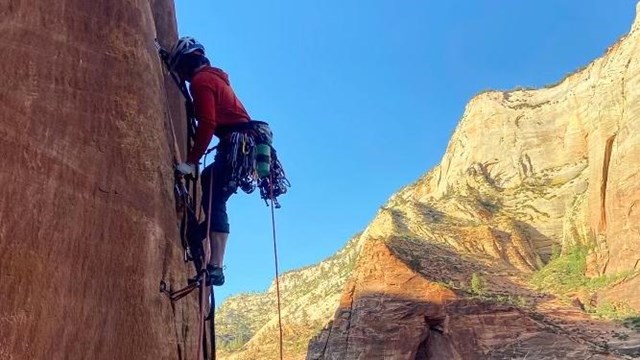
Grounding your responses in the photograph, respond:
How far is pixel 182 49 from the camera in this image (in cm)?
766

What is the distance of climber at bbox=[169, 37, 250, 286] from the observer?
7.02 metres

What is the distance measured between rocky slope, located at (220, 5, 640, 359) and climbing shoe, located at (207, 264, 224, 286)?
35.5 metres

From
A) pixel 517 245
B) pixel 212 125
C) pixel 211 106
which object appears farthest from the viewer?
pixel 517 245

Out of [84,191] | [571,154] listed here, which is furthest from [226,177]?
[571,154]

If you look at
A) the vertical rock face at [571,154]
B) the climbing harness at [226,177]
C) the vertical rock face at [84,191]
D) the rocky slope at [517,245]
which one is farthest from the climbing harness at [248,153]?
the vertical rock face at [571,154]

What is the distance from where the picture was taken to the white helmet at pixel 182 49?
7625 mm

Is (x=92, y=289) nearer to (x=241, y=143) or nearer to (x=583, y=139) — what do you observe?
(x=241, y=143)

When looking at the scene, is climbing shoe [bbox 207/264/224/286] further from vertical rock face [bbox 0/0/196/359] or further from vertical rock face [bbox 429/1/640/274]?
vertical rock face [bbox 429/1/640/274]

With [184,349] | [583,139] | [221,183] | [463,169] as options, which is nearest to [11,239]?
[184,349]

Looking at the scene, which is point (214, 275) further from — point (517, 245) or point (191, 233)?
point (517, 245)

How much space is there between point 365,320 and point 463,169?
195ft

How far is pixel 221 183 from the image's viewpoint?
743 centimetres

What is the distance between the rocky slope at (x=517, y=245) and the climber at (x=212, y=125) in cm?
3531

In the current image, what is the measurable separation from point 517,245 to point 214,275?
2595 inches
